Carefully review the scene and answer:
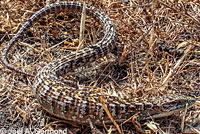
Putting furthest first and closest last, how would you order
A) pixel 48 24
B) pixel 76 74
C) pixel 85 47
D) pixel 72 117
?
pixel 48 24, pixel 85 47, pixel 76 74, pixel 72 117

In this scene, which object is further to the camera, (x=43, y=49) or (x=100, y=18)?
(x=100, y=18)

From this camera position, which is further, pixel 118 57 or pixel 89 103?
pixel 118 57

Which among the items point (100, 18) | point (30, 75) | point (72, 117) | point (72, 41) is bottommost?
point (72, 117)

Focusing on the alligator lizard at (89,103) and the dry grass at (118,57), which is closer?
the alligator lizard at (89,103)

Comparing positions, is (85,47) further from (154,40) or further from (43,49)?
(154,40)

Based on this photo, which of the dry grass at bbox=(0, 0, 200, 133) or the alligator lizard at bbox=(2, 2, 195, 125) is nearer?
the alligator lizard at bbox=(2, 2, 195, 125)

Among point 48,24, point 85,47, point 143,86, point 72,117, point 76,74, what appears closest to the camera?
point 72,117

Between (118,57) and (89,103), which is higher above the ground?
(118,57)

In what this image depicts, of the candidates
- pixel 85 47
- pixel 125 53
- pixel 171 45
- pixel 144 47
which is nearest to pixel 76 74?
pixel 85 47
